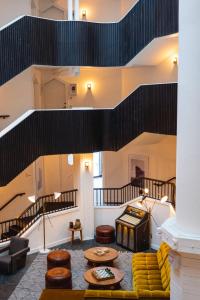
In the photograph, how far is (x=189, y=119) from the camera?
18.0ft

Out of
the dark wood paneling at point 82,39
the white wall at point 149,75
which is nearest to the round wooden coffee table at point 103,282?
the dark wood paneling at point 82,39

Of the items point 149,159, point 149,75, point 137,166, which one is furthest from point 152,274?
point 149,75

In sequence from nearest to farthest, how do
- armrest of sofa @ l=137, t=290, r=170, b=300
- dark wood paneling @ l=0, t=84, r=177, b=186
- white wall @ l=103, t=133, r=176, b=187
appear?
armrest of sofa @ l=137, t=290, r=170, b=300 < dark wood paneling @ l=0, t=84, r=177, b=186 < white wall @ l=103, t=133, r=176, b=187

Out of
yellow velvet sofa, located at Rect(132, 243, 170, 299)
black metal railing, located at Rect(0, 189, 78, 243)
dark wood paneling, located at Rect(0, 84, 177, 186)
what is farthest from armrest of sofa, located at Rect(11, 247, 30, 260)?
yellow velvet sofa, located at Rect(132, 243, 170, 299)

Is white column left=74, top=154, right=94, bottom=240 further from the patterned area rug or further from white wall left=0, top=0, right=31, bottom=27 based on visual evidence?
white wall left=0, top=0, right=31, bottom=27

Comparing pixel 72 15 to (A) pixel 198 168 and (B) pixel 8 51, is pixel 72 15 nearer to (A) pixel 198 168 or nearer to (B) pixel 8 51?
(B) pixel 8 51

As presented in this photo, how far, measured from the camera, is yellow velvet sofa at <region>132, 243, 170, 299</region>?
8.41m

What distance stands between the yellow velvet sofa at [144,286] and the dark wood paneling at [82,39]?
6.13m

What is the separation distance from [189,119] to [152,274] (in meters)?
5.72

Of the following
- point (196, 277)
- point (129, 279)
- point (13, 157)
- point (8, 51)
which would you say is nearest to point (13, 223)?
point (13, 157)

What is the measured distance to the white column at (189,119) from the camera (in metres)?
5.36

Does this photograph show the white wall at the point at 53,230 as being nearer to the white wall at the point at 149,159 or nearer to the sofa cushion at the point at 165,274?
the white wall at the point at 149,159

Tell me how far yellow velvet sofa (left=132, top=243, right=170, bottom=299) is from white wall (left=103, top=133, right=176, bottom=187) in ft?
12.8

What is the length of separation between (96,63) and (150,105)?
2705 millimetres
